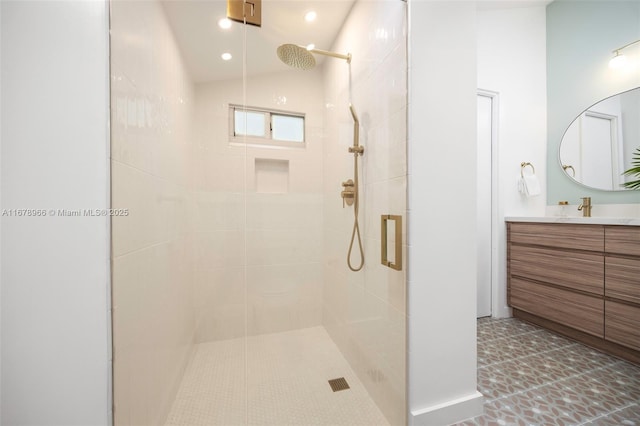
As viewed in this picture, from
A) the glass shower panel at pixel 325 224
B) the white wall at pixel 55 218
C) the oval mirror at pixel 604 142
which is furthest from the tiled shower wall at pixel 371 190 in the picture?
the oval mirror at pixel 604 142

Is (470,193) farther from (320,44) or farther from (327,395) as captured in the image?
(327,395)

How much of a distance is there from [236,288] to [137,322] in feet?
1.86

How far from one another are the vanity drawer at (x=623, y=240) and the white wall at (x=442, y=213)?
4.41 feet

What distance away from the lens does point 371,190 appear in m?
1.38

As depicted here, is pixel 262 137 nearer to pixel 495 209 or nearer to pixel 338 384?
pixel 338 384

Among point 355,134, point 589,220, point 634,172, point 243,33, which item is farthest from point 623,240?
point 243,33

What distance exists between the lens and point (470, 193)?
1190 millimetres

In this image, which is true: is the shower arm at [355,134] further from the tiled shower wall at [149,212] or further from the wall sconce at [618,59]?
the wall sconce at [618,59]

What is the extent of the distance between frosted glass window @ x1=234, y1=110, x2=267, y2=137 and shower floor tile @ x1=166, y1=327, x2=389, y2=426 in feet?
3.92

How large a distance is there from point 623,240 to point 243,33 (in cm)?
273

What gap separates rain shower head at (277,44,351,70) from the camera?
55.2 inches

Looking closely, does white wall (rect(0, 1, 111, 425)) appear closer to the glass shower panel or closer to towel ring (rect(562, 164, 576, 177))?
the glass shower panel

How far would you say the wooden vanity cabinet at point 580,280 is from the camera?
1.64 metres

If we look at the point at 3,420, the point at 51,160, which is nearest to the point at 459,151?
the point at 51,160
